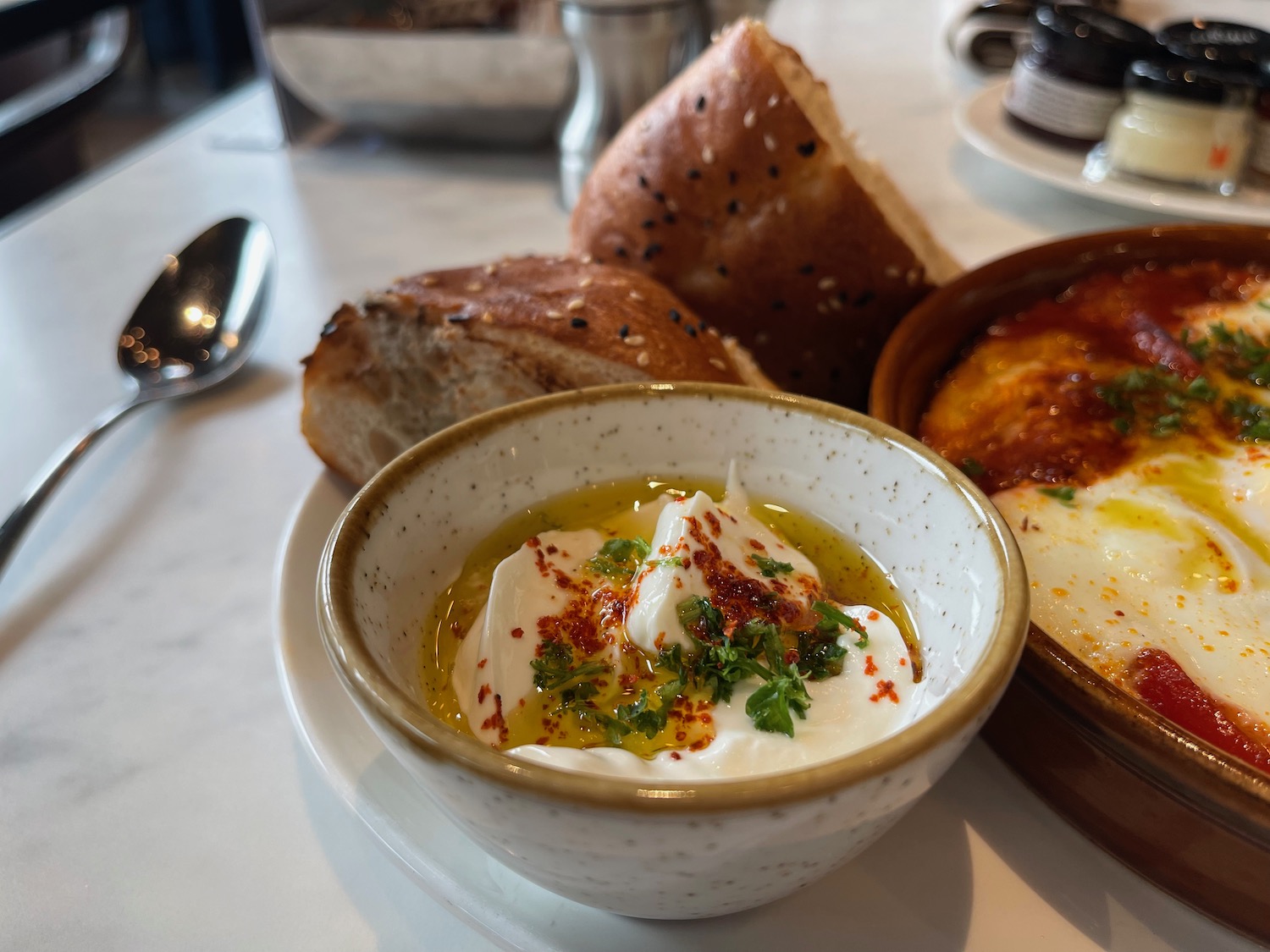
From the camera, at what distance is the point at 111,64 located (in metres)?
3.86

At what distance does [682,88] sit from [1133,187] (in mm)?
1433

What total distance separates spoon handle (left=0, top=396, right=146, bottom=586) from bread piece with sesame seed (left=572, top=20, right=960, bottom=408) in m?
1.02

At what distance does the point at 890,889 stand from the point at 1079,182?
7.04 ft

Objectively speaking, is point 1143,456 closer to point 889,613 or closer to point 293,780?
point 889,613

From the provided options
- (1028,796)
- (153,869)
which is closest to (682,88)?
(1028,796)

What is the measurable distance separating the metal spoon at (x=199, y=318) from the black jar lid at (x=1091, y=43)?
2.24m

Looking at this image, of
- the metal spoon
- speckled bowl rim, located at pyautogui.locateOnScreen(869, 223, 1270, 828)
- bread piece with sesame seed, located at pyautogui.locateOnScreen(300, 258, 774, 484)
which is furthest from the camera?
the metal spoon

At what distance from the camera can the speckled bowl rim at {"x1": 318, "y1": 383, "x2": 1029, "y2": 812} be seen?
2.36 ft

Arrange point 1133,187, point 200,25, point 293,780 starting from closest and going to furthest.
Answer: point 293,780
point 1133,187
point 200,25

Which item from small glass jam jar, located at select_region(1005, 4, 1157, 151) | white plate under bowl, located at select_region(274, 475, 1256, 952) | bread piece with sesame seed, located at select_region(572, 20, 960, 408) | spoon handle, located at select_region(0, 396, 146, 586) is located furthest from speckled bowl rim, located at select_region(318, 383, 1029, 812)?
small glass jam jar, located at select_region(1005, 4, 1157, 151)

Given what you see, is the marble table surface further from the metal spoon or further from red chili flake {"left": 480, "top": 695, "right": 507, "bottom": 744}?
red chili flake {"left": 480, "top": 695, "right": 507, "bottom": 744}

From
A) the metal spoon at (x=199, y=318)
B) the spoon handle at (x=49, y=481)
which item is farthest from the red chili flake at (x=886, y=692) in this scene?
the metal spoon at (x=199, y=318)

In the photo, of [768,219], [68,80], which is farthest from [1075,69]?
[68,80]

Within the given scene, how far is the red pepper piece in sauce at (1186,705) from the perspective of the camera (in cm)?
105
